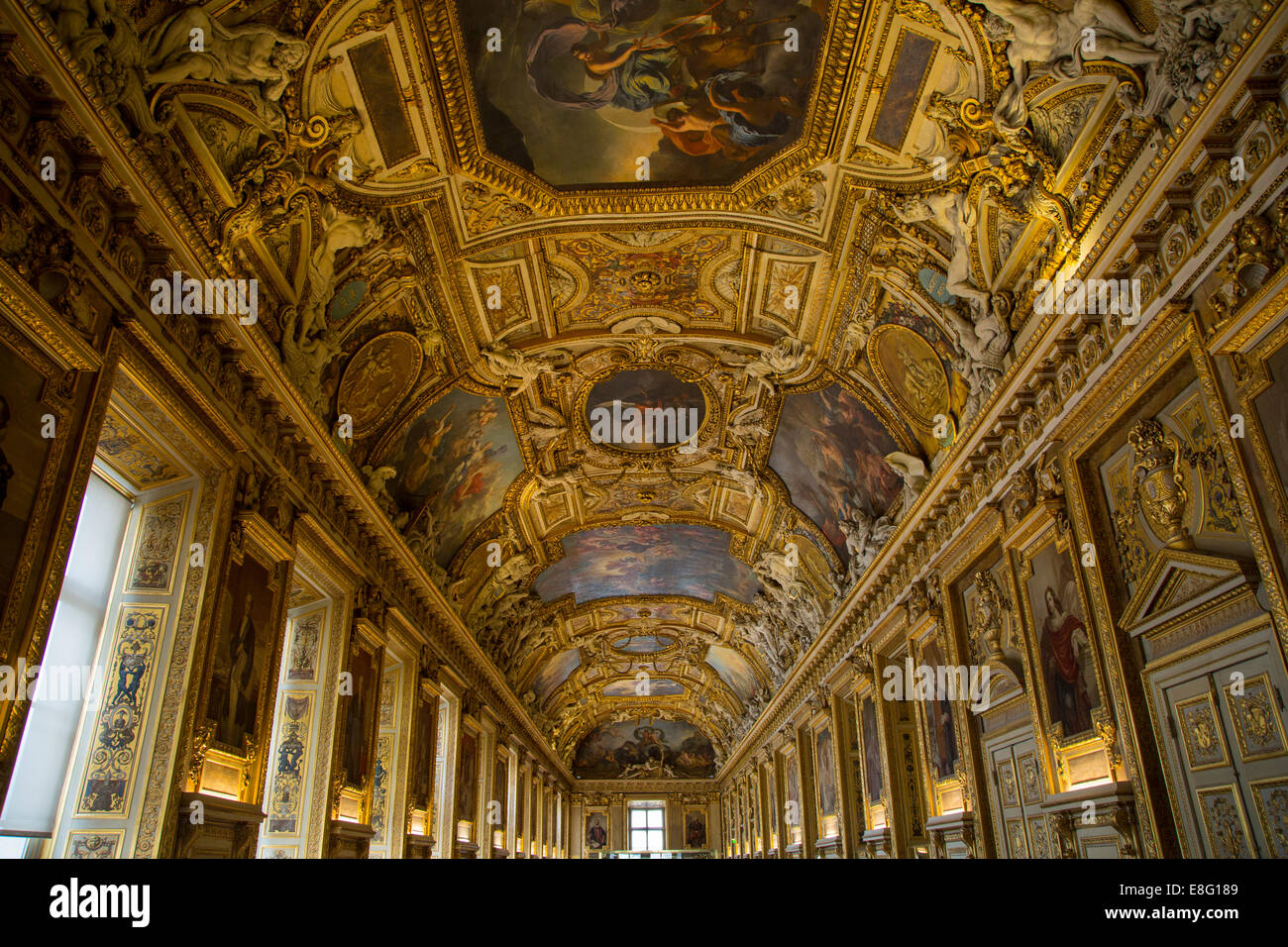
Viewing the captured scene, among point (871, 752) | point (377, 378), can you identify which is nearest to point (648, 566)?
point (871, 752)

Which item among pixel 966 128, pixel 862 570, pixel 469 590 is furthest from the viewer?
pixel 469 590

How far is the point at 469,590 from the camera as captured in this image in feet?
66.3

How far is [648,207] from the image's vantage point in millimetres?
11773

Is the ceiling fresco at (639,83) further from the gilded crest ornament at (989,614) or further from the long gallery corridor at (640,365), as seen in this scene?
the gilded crest ornament at (989,614)

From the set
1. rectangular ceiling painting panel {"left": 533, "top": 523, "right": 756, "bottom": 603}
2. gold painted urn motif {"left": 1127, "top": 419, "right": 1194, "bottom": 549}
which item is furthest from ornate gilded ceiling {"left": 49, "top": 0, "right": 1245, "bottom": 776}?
rectangular ceiling painting panel {"left": 533, "top": 523, "right": 756, "bottom": 603}

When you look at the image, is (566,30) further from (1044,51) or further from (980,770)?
(980,770)

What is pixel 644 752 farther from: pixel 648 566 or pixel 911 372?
pixel 911 372

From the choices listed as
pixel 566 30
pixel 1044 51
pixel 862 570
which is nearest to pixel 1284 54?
pixel 1044 51

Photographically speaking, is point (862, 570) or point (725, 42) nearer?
point (725, 42)

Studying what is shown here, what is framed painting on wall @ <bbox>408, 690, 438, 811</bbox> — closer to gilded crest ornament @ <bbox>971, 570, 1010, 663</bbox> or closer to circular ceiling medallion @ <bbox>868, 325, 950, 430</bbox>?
gilded crest ornament @ <bbox>971, 570, 1010, 663</bbox>

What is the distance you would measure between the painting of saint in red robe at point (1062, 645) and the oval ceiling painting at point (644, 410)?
8.43m

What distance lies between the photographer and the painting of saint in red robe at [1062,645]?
8.54 m

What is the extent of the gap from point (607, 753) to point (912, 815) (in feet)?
114

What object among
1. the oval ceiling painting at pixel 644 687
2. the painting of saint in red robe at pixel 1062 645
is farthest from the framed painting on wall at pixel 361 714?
the oval ceiling painting at pixel 644 687
